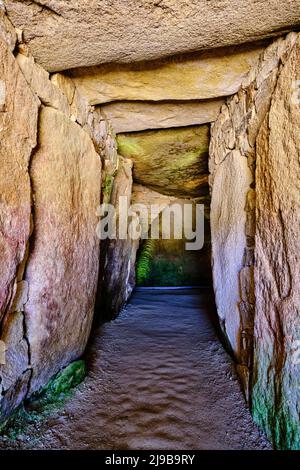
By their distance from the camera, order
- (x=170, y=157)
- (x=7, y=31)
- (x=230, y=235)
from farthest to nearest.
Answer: (x=170, y=157) → (x=230, y=235) → (x=7, y=31)

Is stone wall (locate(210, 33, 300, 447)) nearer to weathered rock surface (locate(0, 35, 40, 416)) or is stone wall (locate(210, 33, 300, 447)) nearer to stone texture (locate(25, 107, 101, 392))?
stone texture (locate(25, 107, 101, 392))

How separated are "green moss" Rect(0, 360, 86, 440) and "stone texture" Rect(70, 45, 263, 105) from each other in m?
2.55

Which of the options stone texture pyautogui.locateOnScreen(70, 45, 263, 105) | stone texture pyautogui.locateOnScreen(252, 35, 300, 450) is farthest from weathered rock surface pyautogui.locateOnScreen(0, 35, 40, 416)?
stone texture pyautogui.locateOnScreen(252, 35, 300, 450)

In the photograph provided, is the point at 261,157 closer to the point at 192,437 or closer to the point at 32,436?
the point at 192,437

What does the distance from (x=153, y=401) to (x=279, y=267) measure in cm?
145

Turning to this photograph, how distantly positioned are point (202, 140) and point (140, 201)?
2.82 metres

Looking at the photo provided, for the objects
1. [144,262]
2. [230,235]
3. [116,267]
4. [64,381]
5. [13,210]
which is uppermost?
[13,210]

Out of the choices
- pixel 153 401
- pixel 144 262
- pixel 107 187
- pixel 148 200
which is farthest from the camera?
pixel 144 262

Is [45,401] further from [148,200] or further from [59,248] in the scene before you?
[148,200]

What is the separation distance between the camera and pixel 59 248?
7.18 feet

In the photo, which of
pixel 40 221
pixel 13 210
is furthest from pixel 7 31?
pixel 40 221

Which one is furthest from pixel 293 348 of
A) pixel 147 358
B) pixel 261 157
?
pixel 147 358

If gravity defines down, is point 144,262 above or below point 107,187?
below

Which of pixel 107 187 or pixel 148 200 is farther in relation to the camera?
pixel 148 200
